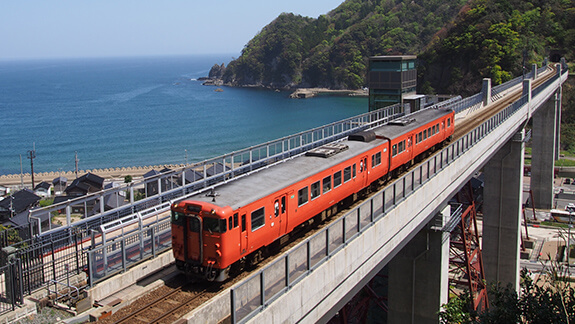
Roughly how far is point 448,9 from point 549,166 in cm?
11047

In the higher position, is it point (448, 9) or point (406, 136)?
point (448, 9)

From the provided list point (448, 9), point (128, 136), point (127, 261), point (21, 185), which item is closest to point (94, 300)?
point (127, 261)

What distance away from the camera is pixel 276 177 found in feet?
43.9

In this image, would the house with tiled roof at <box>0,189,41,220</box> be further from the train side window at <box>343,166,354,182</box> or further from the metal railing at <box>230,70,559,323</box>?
the metal railing at <box>230,70,559,323</box>

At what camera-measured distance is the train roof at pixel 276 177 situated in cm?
1155

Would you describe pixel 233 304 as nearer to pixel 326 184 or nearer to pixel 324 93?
pixel 326 184

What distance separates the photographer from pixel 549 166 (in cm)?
5103

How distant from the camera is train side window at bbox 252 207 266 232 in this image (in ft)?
38.3

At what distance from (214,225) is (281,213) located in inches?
92.1

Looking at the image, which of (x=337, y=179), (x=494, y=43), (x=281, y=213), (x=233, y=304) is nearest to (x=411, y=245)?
(x=337, y=179)

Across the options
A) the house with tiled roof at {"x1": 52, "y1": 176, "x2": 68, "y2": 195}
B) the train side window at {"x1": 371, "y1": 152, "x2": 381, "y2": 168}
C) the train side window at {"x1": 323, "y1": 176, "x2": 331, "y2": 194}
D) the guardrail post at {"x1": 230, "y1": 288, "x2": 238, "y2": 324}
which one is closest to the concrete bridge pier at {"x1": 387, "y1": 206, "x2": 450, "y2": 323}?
the train side window at {"x1": 371, "y1": 152, "x2": 381, "y2": 168}

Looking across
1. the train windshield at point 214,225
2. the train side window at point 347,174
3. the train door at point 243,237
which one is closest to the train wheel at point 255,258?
the train door at point 243,237

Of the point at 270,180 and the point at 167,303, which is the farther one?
the point at 270,180

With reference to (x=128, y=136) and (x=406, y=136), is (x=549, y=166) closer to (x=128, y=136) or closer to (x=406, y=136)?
(x=406, y=136)
